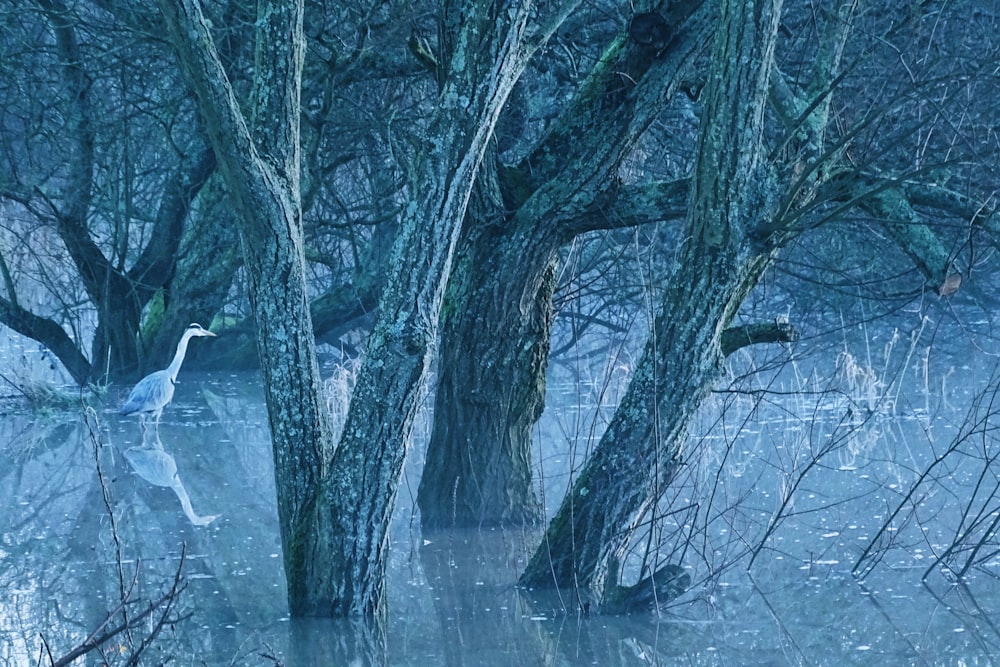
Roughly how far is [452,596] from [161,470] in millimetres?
4011

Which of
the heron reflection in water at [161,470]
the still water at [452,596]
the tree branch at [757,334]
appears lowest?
the still water at [452,596]

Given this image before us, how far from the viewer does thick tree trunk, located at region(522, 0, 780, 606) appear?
222 inches

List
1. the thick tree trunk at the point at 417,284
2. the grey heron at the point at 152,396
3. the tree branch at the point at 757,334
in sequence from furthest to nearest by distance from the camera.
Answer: the grey heron at the point at 152,396 → the tree branch at the point at 757,334 → the thick tree trunk at the point at 417,284

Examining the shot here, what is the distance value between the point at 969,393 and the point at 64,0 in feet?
30.2

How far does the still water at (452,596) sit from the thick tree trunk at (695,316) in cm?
27

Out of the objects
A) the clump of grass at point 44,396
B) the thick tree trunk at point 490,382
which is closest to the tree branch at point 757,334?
the thick tree trunk at point 490,382

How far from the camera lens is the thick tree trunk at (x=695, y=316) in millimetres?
5648

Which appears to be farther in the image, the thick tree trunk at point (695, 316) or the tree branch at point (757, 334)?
the tree branch at point (757, 334)

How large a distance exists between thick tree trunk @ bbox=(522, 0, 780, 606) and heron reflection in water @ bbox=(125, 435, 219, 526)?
123 inches

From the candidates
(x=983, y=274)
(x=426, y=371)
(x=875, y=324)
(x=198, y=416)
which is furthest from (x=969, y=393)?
(x=426, y=371)

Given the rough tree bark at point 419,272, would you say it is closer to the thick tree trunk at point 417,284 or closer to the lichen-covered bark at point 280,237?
the thick tree trunk at point 417,284

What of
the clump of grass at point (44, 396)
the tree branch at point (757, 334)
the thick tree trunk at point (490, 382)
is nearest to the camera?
the tree branch at point (757, 334)

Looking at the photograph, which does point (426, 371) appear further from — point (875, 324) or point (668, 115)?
point (875, 324)

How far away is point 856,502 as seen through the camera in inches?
340
